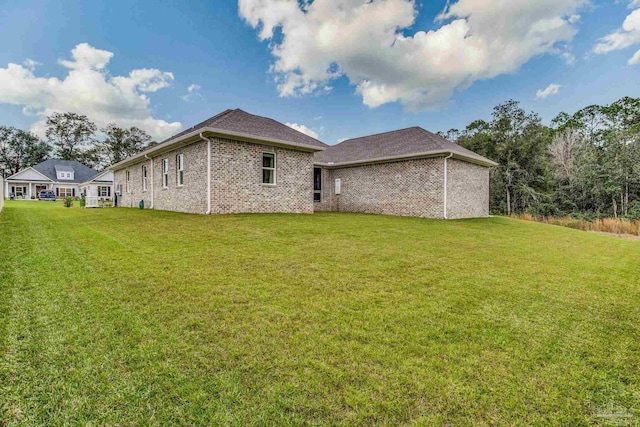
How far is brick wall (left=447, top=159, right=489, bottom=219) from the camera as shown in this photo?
48.7ft

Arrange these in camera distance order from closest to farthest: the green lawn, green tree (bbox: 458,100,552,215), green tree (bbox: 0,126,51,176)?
the green lawn < green tree (bbox: 458,100,552,215) < green tree (bbox: 0,126,51,176)

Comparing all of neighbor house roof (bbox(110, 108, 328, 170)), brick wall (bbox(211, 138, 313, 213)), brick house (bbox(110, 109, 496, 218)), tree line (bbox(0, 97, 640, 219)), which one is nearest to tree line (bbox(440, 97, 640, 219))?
tree line (bbox(0, 97, 640, 219))

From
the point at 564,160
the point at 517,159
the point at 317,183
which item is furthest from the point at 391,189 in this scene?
the point at 564,160

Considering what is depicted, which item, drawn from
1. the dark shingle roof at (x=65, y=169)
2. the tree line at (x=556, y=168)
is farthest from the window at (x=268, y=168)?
the dark shingle roof at (x=65, y=169)

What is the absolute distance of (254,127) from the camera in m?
13.0

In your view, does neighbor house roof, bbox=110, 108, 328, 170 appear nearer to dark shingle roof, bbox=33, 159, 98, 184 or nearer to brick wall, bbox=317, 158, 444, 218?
brick wall, bbox=317, 158, 444, 218

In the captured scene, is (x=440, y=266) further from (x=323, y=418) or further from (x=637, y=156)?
(x=637, y=156)

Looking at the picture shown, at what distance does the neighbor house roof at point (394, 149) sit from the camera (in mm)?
14914

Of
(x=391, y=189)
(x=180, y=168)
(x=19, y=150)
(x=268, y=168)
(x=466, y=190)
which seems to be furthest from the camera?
(x=19, y=150)

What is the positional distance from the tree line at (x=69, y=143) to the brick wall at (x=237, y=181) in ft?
145

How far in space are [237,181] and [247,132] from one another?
2.02 meters

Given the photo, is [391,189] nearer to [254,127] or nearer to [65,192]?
[254,127]

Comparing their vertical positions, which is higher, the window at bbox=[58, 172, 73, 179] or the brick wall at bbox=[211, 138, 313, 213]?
the window at bbox=[58, 172, 73, 179]

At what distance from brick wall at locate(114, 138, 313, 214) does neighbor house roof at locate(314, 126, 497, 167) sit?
14.7ft
